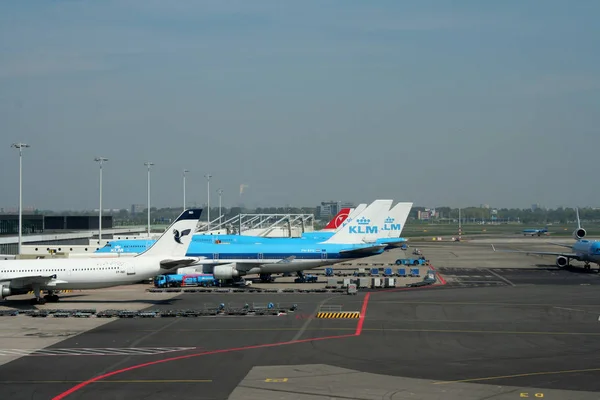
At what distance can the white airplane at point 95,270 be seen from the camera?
56469 mm

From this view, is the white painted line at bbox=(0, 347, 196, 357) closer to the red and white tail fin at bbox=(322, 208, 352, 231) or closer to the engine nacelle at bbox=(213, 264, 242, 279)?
the engine nacelle at bbox=(213, 264, 242, 279)

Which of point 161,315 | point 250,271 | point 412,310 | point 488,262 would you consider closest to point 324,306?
point 412,310

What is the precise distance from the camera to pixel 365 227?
81812mm

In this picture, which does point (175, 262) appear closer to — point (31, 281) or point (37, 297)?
point (31, 281)

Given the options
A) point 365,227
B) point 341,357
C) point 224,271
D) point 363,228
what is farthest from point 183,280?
point 341,357

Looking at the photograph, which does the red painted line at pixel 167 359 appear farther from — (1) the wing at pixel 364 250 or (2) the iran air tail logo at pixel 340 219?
(2) the iran air tail logo at pixel 340 219

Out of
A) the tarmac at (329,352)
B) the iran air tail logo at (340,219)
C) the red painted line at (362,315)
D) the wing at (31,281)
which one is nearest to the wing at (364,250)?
the red painted line at (362,315)

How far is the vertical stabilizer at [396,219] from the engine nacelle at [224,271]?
73.9 feet

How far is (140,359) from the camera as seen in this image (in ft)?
112

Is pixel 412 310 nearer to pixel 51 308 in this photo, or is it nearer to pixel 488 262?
pixel 51 308

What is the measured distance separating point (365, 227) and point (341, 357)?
157ft

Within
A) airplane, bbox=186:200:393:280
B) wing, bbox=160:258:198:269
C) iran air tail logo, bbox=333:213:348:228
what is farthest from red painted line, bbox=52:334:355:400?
iran air tail logo, bbox=333:213:348:228

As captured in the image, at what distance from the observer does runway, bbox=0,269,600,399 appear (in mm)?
27922

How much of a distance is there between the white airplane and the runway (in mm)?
9094
